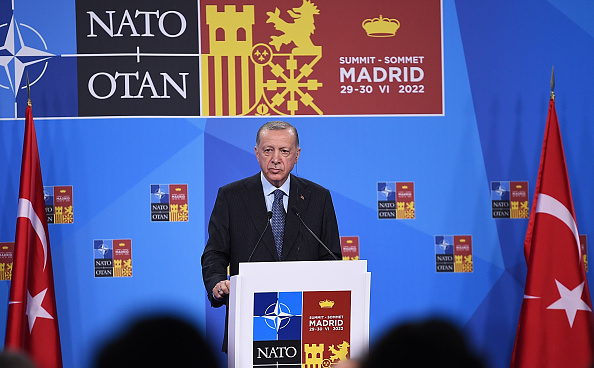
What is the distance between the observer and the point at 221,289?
2.79 metres

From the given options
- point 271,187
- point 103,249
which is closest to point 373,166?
point 271,187

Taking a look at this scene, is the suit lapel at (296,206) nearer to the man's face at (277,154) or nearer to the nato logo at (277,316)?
the man's face at (277,154)

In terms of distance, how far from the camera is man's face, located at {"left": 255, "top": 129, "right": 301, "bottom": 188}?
3518 mm

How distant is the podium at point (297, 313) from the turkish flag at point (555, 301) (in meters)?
2.51

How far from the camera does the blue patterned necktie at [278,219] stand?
346 centimetres

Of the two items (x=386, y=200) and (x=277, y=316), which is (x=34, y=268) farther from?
(x=277, y=316)

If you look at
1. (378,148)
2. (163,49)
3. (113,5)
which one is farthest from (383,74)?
(113,5)

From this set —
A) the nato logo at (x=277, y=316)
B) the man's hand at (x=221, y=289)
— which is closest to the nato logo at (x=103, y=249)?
the man's hand at (x=221, y=289)

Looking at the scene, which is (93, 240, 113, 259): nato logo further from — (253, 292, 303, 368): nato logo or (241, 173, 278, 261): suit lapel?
(253, 292, 303, 368): nato logo

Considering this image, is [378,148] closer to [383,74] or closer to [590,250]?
[383,74]

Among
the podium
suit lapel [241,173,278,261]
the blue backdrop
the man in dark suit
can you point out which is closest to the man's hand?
the podium

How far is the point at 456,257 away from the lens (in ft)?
17.1

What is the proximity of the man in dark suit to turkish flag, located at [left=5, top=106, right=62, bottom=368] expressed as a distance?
178 centimetres

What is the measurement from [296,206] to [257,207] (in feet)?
0.63
